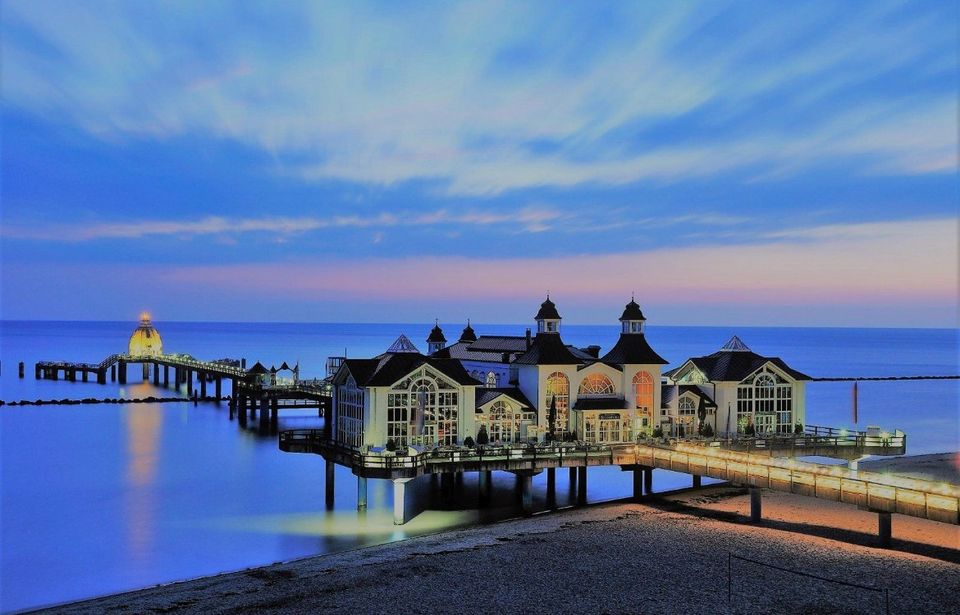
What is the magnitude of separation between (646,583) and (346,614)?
8.87m

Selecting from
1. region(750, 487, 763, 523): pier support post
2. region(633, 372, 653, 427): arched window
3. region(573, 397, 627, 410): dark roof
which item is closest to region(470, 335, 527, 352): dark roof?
region(573, 397, 627, 410): dark roof

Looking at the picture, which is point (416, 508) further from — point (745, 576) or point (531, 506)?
point (745, 576)

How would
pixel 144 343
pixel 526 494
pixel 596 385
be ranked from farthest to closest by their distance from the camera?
pixel 144 343
pixel 596 385
pixel 526 494

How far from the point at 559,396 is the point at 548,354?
222cm

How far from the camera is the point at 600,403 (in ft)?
153

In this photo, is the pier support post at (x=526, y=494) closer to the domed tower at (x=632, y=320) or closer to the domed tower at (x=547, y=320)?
the domed tower at (x=547, y=320)

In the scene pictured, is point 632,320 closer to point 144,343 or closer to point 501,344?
point 501,344

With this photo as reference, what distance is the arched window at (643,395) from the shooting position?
47.7 meters

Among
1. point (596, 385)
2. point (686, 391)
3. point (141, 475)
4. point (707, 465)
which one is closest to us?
point (707, 465)

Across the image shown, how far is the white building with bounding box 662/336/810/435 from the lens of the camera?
4947 centimetres

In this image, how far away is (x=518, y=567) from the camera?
96.4 ft

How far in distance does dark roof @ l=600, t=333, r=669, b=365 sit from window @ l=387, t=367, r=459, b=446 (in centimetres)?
951

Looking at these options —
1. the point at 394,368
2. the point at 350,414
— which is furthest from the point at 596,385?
the point at 350,414

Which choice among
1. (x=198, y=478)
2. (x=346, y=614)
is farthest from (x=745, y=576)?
(x=198, y=478)
